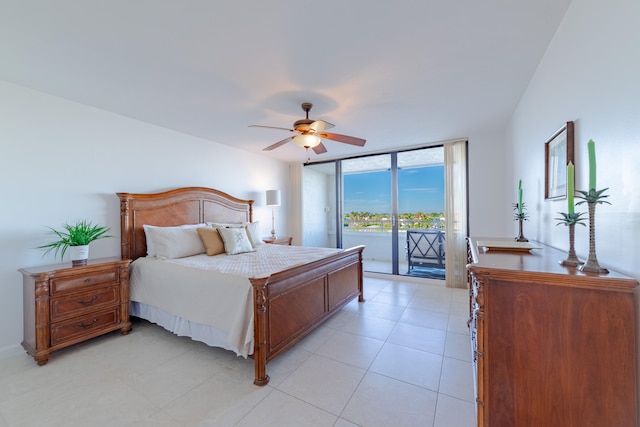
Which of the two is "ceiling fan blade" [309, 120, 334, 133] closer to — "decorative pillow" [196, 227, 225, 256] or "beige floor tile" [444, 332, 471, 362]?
"decorative pillow" [196, 227, 225, 256]

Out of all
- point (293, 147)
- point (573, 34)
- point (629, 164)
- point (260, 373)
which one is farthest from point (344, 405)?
point (293, 147)

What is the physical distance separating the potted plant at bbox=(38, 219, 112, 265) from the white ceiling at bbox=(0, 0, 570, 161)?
135 centimetres

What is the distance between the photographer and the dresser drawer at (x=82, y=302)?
2.22m

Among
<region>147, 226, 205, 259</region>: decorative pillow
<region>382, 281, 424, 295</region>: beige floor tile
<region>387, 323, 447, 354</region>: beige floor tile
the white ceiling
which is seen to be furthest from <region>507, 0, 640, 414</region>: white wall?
<region>147, 226, 205, 259</region>: decorative pillow

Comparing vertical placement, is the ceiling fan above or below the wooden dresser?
above

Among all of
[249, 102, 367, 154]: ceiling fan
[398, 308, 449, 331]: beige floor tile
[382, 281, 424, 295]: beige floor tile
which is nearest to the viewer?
[249, 102, 367, 154]: ceiling fan

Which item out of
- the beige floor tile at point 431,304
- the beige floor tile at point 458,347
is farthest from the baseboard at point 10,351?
the beige floor tile at point 431,304

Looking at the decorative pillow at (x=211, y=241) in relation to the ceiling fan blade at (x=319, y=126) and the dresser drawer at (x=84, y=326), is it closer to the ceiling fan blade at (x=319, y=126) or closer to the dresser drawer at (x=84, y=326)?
the dresser drawer at (x=84, y=326)

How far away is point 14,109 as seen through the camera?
7.64 ft

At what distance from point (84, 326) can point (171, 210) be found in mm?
1560

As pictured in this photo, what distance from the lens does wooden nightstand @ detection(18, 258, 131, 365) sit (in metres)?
2.12

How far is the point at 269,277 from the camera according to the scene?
193cm

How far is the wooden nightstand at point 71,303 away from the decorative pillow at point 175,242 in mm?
348

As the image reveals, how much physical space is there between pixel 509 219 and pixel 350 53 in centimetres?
313
